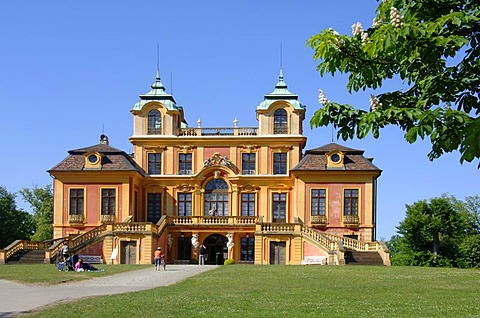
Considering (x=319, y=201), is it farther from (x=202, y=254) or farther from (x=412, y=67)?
(x=412, y=67)

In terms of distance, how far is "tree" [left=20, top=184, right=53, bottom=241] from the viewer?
81312mm

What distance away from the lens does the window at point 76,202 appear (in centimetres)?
5034

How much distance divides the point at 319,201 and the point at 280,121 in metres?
6.46

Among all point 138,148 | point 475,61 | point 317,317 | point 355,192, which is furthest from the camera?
point 138,148

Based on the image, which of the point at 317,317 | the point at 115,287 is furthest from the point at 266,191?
the point at 317,317

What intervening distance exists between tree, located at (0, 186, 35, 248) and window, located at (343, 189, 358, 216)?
31.5 m

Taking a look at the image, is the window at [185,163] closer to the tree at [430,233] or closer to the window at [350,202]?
the window at [350,202]

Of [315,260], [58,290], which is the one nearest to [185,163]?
[315,260]

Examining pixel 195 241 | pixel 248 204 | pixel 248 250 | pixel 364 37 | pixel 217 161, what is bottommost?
pixel 248 250

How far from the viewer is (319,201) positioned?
49688 mm

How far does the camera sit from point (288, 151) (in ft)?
171

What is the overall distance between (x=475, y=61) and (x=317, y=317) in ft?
21.6

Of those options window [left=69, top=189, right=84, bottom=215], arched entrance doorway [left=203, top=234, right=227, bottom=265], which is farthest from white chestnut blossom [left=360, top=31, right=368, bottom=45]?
window [left=69, top=189, right=84, bottom=215]

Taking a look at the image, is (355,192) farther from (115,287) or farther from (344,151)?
(115,287)
